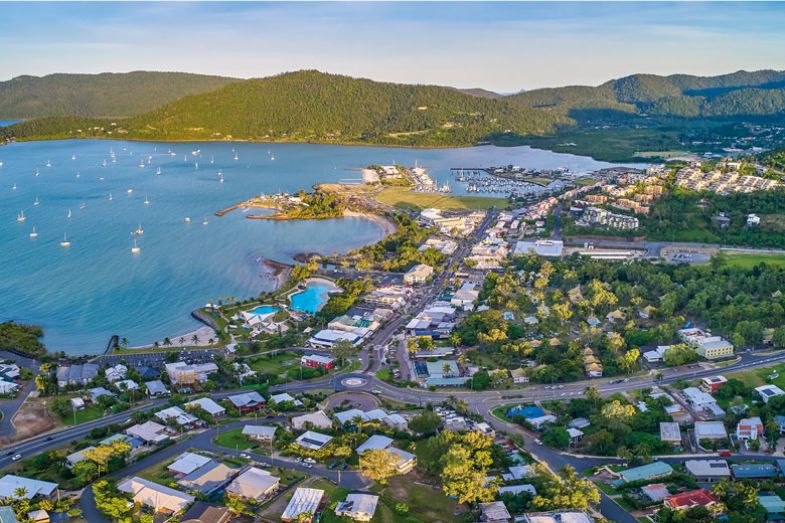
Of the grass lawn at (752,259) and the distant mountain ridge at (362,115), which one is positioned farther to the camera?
the distant mountain ridge at (362,115)

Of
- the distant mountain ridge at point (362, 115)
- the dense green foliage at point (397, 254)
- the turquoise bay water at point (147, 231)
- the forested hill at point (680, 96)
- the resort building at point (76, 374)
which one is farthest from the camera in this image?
the forested hill at point (680, 96)

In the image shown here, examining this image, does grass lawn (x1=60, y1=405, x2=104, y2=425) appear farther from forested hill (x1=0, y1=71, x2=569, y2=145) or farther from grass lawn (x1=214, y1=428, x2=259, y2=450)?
forested hill (x1=0, y1=71, x2=569, y2=145)

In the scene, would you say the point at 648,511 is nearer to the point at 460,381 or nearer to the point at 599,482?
the point at 599,482

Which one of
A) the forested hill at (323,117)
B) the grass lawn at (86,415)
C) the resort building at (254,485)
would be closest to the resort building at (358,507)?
the resort building at (254,485)

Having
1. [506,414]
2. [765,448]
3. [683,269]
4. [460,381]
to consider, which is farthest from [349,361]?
[683,269]

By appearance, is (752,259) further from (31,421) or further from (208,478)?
(31,421)

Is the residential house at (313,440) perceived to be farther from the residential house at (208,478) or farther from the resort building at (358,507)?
the resort building at (358,507)

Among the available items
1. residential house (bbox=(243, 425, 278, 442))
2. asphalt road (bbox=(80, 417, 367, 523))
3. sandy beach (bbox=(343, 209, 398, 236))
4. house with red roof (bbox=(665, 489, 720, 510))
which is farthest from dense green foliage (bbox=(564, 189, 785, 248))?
asphalt road (bbox=(80, 417, 367, 523))

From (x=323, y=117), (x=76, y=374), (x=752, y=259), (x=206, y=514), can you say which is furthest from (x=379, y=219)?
(x=323, y=117)
